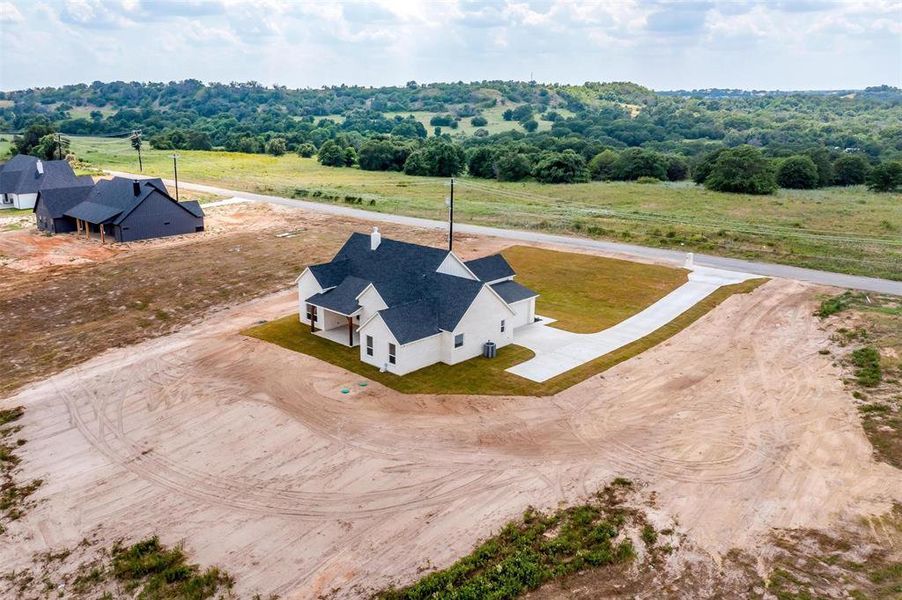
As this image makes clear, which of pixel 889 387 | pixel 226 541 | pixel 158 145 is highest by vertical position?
pixel 158 145

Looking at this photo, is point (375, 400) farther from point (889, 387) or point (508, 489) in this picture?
point (889, 387)

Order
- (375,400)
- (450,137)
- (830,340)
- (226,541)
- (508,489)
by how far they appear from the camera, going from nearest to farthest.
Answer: (226,541), (508,489), (375,400), (830,340), (450,137)

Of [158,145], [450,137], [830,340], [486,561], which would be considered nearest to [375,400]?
[486,561]

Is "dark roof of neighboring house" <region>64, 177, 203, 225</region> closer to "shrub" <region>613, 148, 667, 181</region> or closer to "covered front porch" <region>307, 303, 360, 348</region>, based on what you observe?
"covered front porch" <region>307, 303, 360, 348</region>

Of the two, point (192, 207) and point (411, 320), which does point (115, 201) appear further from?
point (411, 320)

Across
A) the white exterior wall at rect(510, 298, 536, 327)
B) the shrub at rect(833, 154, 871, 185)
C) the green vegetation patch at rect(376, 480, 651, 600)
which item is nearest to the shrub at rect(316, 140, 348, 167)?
the shrub at rect(833, 154, 871, 185)

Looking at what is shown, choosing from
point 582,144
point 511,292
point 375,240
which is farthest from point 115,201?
point 582,144
